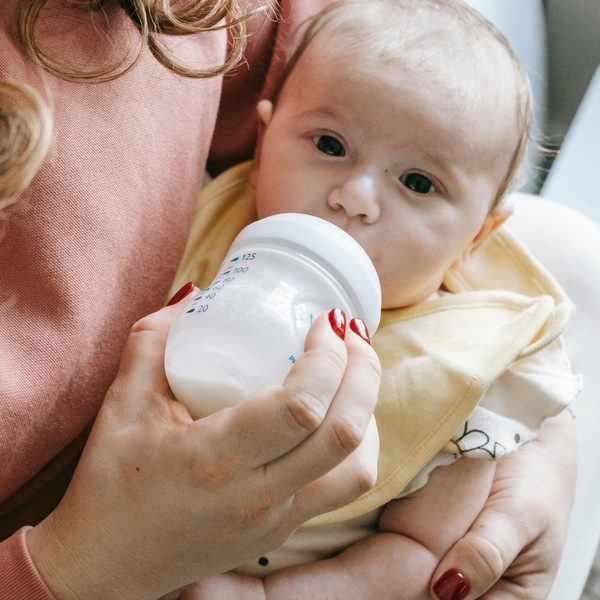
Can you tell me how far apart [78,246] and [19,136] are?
0.38 feet

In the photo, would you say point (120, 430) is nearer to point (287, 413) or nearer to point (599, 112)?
point (287, 413)

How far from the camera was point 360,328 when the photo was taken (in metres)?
0.62

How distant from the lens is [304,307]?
602 millimetres

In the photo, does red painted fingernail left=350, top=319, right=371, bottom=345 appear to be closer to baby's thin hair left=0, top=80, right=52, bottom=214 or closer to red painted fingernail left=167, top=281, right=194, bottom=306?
red painted fingernail left=167, top=281, right=194, bottom=306

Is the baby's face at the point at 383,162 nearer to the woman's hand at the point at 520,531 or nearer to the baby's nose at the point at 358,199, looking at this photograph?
the baby's nose at the point at 358,199

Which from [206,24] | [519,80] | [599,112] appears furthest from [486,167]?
[599,112]

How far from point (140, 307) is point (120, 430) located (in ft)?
0.78

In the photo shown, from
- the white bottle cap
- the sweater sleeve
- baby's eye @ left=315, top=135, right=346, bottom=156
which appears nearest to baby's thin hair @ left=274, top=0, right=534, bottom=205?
baby's eye @ left=315, top=135, right=346, bottom=156

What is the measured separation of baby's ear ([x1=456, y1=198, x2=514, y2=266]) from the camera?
1001 mm

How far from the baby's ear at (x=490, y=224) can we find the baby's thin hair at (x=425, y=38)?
2 cm

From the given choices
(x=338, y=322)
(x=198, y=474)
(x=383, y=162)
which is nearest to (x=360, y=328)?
(x=338, y=322)

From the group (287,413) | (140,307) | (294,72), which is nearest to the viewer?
(287,413)

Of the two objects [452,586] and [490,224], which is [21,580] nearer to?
[452,586]

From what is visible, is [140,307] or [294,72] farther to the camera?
[294,72]
